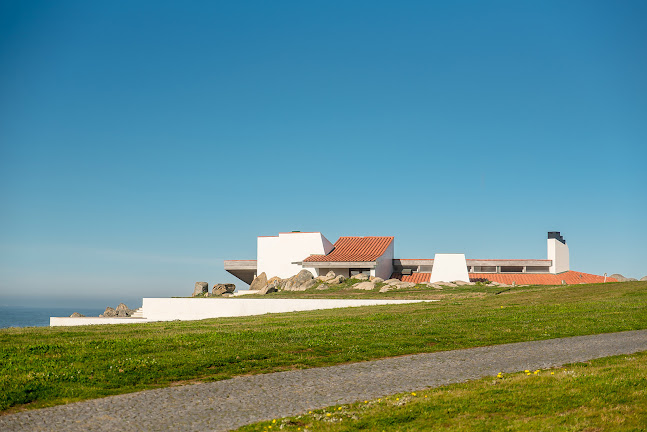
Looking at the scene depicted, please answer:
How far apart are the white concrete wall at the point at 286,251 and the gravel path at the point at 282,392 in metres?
40.1

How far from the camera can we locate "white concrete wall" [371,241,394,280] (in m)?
51.7

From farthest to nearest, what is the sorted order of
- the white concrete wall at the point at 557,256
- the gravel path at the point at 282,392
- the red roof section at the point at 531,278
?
the white concrete wall at the point at 557,256 → the red roof section at the point at 531,278 → the gravel path at the point at 282,392

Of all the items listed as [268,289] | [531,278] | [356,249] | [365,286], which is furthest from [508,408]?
[531,278]

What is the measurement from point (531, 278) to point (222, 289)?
3089 centimetres

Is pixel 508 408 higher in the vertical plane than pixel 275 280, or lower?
lower

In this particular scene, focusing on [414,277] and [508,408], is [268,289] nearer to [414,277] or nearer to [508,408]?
[414,277]

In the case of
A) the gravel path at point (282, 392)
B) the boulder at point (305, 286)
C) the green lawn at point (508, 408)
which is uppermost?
the boulder at point (305, 286)

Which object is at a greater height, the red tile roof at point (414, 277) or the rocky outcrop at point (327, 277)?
the rocky outcrop at point (327, 277)

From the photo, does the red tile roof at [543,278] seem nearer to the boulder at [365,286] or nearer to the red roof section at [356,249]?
the red roof section at [356,249]

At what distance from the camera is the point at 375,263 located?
165ft

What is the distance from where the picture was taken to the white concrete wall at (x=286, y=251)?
5512 centimetres

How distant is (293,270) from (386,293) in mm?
16108

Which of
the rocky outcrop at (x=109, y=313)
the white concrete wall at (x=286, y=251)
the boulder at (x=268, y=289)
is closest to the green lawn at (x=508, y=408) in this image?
the boulder at (x=268, y=289)

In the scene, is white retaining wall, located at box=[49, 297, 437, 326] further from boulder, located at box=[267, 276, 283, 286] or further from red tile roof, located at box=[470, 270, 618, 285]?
red tile roof, located at box=[470, 270, 618, 285]
